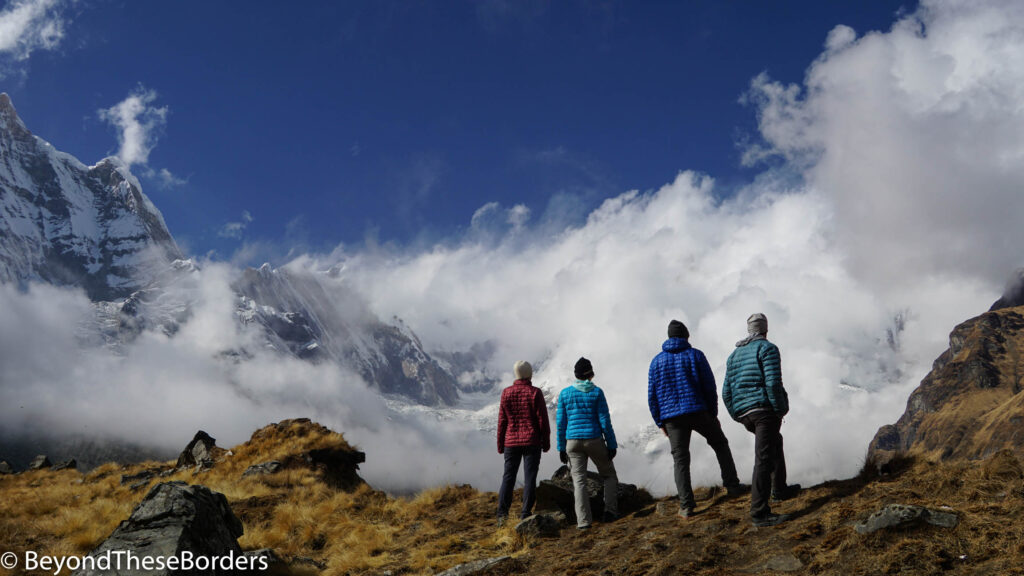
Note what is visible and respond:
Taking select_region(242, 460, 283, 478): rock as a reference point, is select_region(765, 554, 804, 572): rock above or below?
below

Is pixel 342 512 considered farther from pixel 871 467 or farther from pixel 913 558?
pixel 913 558

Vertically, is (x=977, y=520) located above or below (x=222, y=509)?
below

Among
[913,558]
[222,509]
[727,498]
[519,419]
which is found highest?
[519,419]

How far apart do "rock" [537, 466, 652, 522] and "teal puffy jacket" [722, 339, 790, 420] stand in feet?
12.2

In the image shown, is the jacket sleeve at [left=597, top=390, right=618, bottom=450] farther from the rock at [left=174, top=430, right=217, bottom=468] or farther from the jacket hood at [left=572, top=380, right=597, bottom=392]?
the rock at [left=174, top=430, right=217, bottom=468]

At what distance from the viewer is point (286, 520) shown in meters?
14.2

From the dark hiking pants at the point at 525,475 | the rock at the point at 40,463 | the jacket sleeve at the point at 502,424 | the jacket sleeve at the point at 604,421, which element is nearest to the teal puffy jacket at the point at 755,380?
the jacket sleeve at the point at 604,421

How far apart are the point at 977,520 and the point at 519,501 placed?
397 inches

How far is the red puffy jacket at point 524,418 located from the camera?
41.0ft

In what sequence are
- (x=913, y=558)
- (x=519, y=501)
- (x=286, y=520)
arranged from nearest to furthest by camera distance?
1. (x=913, y=558)
2. (x=286, y=520)
3. (x=519, y=501)

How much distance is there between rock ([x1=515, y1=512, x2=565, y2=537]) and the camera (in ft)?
36.9

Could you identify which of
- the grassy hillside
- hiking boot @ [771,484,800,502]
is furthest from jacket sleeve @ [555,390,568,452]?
hiking boot @ [771,484,800,502]

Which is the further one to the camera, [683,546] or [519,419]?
[519,419]

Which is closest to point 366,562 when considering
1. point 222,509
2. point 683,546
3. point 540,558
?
point 222,509
